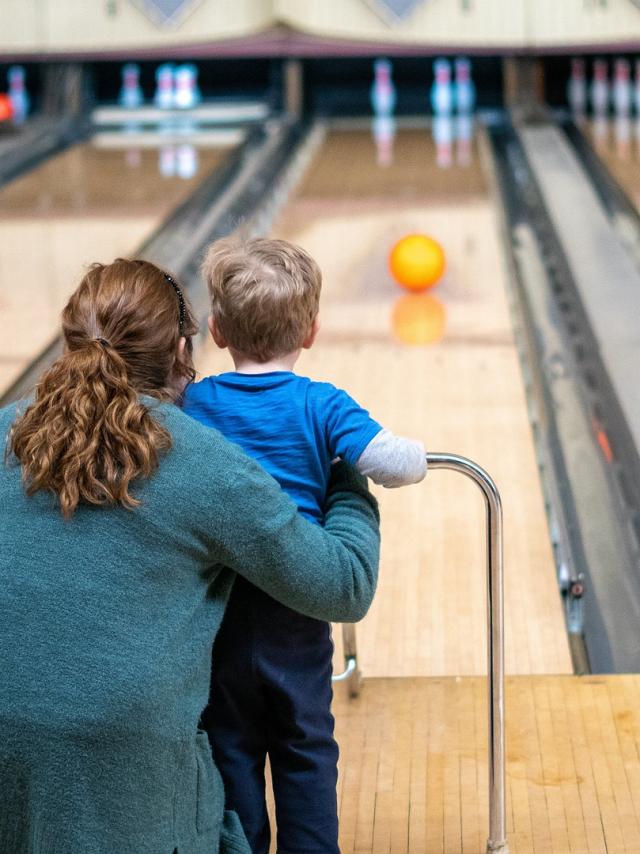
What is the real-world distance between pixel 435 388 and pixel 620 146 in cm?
361

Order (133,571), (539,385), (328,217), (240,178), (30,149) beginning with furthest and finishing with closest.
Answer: (30,149), (240,178), (328,217), (539,385), (133,571)

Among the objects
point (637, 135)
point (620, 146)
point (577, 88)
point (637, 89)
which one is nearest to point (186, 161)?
point (620, 146)

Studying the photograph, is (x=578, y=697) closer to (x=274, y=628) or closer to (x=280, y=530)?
(x=274, y=628)

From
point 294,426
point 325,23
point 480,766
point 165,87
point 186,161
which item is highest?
point 325,23

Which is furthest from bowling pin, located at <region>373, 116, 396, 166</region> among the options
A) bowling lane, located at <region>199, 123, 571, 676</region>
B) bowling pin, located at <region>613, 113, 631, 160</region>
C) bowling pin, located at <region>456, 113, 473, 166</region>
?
bowling pin, located at <region>613, 113, 631, 160</region>

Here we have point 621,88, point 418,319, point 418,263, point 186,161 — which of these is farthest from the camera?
point 621,88

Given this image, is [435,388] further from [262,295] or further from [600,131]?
[600,131]

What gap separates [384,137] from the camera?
7516 mm

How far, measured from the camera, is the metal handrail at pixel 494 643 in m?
1.39

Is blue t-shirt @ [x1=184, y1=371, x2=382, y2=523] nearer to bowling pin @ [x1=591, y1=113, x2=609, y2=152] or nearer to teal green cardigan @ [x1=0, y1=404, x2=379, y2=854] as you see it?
teal green cardigan @ [x1=0, y1=404, x2=379, y2=854]

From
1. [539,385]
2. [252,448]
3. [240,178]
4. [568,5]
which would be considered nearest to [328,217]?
[240,178]

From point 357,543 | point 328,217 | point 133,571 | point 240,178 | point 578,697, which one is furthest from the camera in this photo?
point 240,178

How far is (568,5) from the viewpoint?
725 centimetres

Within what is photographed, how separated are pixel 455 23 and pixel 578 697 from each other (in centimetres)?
609
